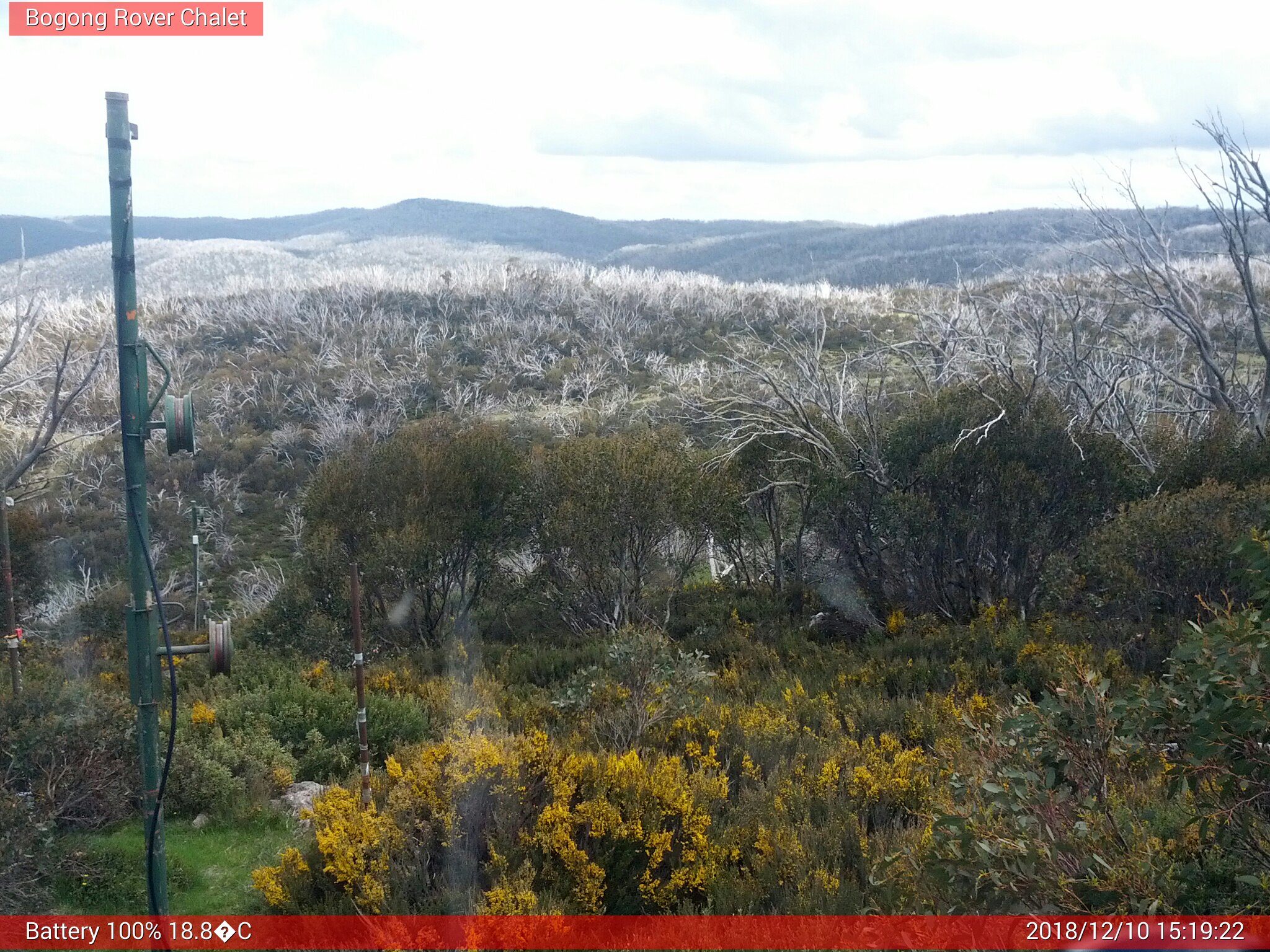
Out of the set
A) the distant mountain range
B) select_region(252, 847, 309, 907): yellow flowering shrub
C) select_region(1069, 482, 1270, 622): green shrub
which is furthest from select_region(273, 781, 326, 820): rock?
the distant mountain range

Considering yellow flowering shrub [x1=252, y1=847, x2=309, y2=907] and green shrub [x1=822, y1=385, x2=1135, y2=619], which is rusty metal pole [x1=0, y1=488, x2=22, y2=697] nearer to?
yellow flowering shrub [x1=252, y1=847, x2=309, y2=907]

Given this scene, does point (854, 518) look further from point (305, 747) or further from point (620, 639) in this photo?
point (305, 747)

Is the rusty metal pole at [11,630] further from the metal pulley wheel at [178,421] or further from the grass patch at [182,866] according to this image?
the metal pulley wheel at [178,421]

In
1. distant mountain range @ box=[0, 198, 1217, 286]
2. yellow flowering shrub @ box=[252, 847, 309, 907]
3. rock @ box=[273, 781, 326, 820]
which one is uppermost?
distant mountain range @ box=[0, 198, 1217, 286]

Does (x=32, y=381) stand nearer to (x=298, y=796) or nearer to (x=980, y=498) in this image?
(x=298, y=796)

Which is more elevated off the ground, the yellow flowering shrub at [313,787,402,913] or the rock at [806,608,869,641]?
the yellow flowering shrub at [313,787,402,913]

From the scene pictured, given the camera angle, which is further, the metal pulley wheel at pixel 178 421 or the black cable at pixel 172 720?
the metal pulley wheel at pixel 178 421
